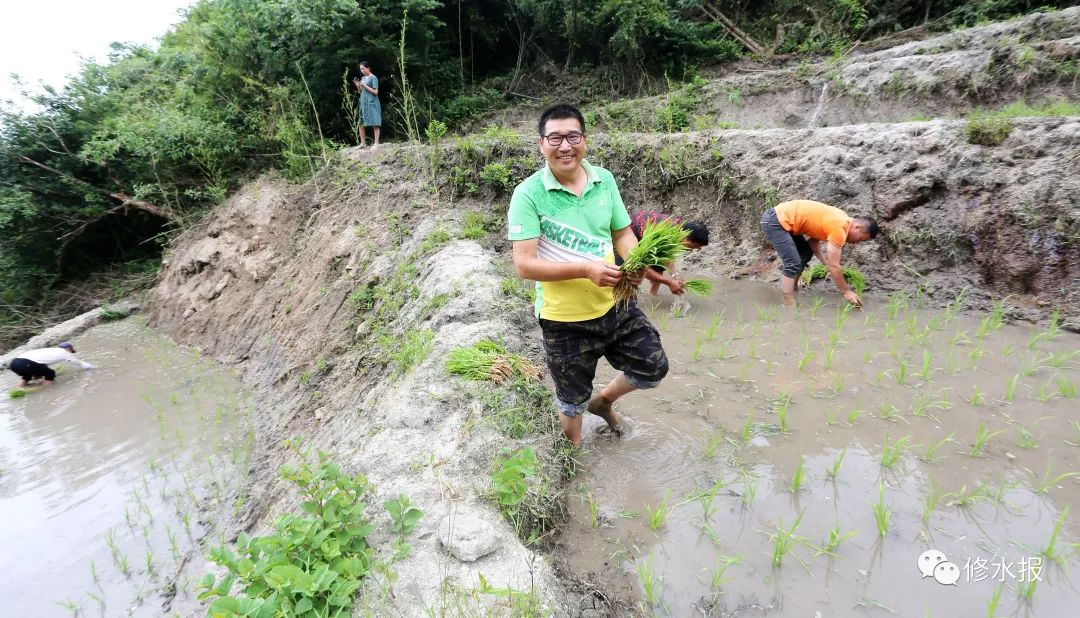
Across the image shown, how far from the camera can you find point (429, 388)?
3176 mm

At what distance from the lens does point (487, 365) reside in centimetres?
325

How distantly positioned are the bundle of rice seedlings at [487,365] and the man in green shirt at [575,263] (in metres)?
0.59

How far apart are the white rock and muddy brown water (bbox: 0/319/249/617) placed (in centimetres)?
205

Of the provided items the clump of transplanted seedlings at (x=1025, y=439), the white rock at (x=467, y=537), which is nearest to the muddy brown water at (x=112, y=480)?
the white rock at (x=467, y=537)

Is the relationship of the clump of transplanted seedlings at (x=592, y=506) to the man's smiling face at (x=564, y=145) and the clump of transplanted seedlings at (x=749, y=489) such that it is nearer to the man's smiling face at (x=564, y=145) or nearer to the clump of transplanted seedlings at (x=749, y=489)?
the clump of transplanted seedlings at (x=749, y=489)

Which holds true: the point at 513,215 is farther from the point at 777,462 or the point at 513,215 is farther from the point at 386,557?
the point at 777,462

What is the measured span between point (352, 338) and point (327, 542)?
3.47 meters

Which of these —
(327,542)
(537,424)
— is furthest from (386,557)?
(537,424)

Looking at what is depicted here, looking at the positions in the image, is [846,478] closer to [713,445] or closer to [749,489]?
[749,489]

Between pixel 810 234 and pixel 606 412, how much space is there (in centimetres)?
319

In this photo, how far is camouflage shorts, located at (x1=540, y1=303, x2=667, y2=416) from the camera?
2.50 meters

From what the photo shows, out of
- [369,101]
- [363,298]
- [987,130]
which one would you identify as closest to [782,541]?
[363,298]

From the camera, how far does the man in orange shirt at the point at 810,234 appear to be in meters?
4.54

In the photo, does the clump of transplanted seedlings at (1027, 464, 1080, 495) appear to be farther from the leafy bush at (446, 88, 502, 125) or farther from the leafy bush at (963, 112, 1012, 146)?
the leafy bush at (446, 88, 502, 125)
